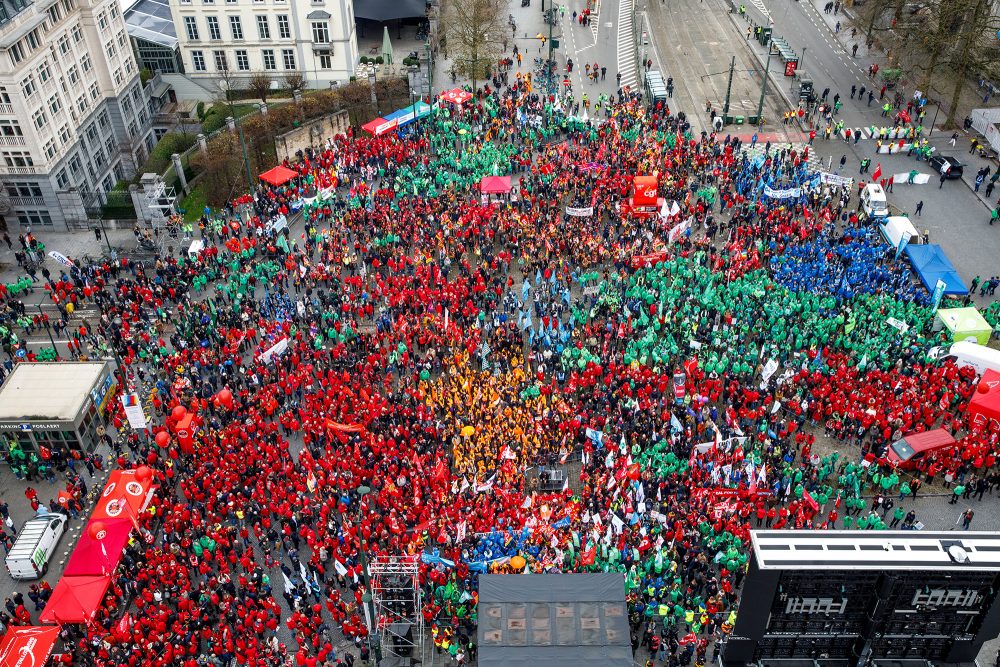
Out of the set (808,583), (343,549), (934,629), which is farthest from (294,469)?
(934,629)

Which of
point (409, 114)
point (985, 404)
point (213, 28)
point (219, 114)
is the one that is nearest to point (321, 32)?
point (213, 28)

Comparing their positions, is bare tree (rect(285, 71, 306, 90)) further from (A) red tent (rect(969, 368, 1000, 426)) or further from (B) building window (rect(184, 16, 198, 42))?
(A) red tent (rect(969, 368, 1000, 426))

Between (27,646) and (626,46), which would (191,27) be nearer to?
(626,46)

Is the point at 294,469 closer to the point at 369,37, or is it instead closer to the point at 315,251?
the point at 315,251

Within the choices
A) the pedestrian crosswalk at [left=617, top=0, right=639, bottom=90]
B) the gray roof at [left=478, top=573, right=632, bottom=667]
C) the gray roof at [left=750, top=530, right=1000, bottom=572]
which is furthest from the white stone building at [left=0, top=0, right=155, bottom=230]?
the gray roof at [left=750, top=530, right=1000, bottom=572]

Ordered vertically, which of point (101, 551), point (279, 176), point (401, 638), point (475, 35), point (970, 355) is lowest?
point (401, 638)

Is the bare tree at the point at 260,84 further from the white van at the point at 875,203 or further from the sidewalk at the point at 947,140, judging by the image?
the sidewalk at the point at 947,140
